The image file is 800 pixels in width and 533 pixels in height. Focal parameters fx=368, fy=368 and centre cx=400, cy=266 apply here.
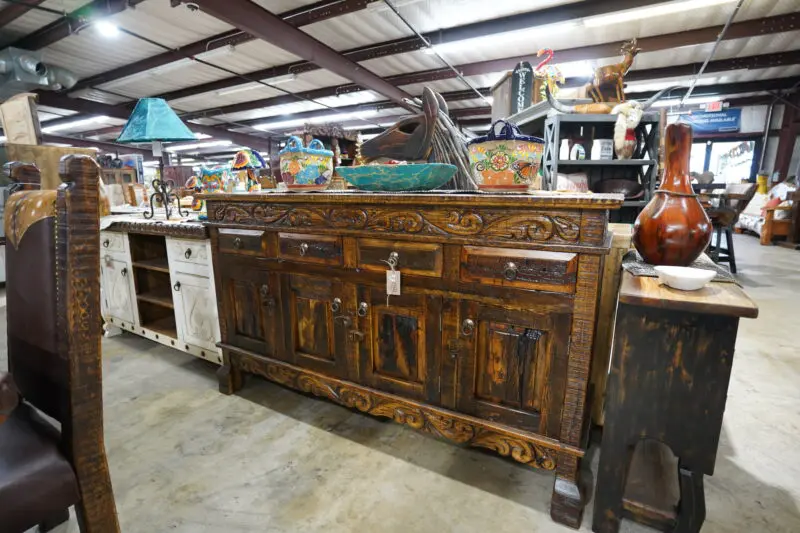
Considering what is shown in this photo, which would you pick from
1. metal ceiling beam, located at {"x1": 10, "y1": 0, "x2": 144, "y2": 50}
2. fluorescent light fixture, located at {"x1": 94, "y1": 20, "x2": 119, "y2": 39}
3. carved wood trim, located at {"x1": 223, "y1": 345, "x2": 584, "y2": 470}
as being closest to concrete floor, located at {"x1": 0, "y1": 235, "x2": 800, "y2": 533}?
carved wood trim, located at {"x1": 223, "y1": 345, "x2": 584, "y2": 470}

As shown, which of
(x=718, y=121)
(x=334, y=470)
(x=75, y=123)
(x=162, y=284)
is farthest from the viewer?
(x=75, y=123)

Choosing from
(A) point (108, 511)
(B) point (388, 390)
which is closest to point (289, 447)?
(B) point (388, 390)

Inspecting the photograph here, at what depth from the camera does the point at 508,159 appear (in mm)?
1243

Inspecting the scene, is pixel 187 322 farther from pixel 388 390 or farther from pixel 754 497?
pixel 754 497

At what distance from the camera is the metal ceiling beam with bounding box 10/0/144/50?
3.59 m

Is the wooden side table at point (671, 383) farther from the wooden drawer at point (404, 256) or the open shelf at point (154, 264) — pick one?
the open shelf at point (154, 264)

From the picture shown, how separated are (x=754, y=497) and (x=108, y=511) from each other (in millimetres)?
1957

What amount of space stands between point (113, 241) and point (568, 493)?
113 inches

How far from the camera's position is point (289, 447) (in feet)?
5.16

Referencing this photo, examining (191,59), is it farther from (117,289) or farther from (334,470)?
(334,470)

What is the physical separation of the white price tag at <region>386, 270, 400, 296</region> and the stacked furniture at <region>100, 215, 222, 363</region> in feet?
3.57

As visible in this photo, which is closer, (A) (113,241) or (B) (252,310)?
(B) (252,310)

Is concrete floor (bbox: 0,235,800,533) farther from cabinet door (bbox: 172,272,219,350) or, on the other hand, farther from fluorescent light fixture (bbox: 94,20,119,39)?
fluorescent light fixture (bbox: 94,20,119,39)

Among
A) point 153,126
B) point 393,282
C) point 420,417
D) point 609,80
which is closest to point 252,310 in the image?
point 393,282
